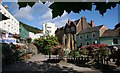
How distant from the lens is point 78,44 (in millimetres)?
62188

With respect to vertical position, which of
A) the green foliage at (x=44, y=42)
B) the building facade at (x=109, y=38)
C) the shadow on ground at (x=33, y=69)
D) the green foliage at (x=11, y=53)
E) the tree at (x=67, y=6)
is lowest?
the shadow on ground at (x=33, y=69)

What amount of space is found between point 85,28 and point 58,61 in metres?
45.3

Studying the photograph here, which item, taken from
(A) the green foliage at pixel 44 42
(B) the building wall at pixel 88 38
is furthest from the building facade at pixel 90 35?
(A) the green foliage at pixel 44 42

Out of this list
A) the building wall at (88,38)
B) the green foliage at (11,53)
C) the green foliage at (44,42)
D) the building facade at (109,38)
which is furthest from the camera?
the building wall at (88,38)

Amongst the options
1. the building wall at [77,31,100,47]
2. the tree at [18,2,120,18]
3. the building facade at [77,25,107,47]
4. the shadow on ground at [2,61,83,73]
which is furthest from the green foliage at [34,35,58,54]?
the tree at [18,2,120,18]

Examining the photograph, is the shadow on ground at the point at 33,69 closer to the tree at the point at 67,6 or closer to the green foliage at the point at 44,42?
the tree at the point at 67,6

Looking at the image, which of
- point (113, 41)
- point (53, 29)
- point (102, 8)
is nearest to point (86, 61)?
point (102, 8)

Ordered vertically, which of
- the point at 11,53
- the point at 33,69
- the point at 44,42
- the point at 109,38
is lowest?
the point at 33,69

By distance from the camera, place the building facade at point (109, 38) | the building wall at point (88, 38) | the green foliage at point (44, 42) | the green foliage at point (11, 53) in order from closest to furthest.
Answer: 1. the green foliage at point (11, 53)
2. the green foliage at point (44, 42)
3. the building facade at point (109, 38)
4. the building wall at point (88, 38)

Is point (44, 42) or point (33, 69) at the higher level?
point (44, 42)

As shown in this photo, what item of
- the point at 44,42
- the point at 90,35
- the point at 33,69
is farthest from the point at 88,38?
the point at 33,69

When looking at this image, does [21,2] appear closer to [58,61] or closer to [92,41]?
[58,61]

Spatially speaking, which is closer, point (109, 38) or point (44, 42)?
point (44, 42)

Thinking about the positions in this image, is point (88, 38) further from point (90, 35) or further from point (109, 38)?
point (109, 38)
